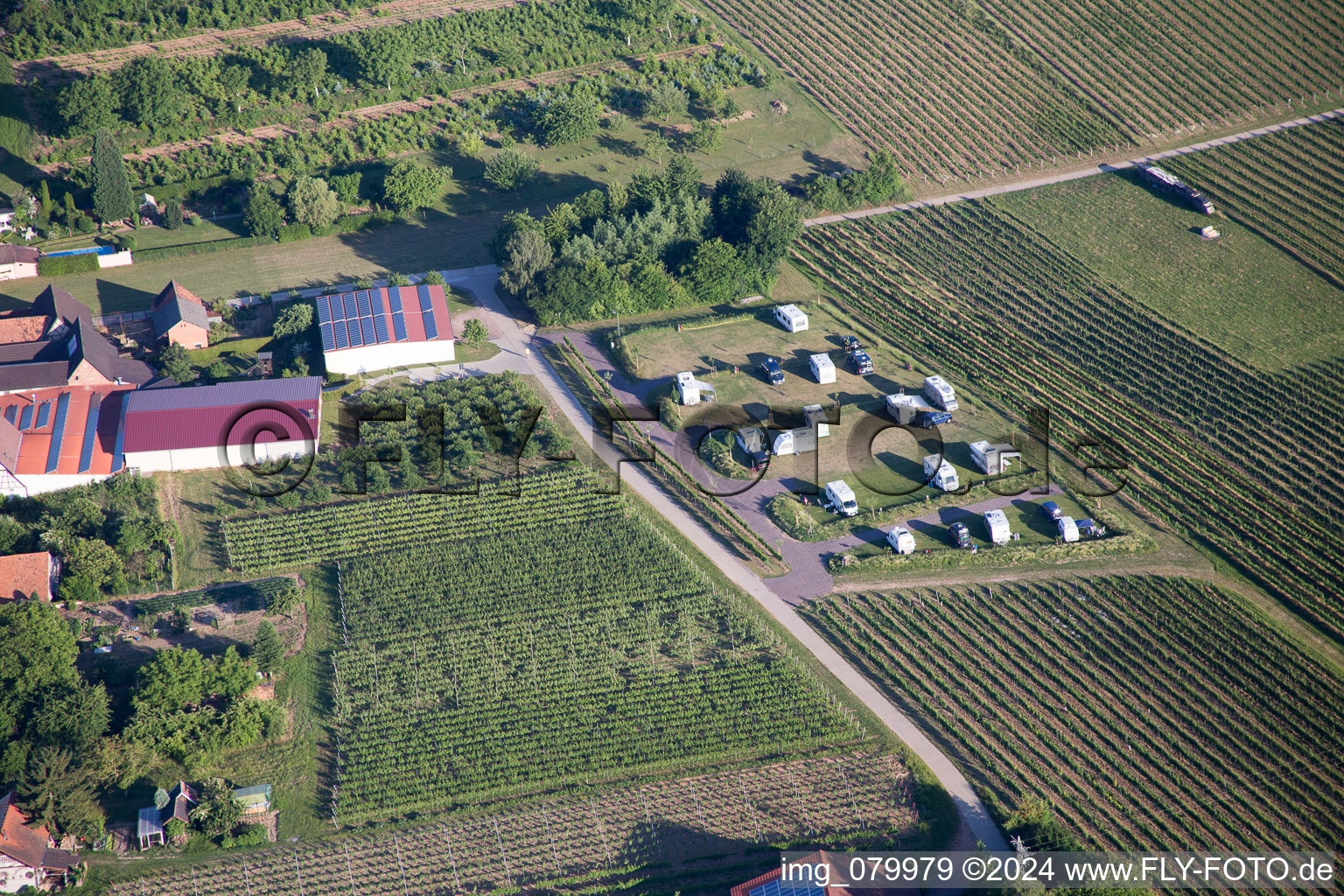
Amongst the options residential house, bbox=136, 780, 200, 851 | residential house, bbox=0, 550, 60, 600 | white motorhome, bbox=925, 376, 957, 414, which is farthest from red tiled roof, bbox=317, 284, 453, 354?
residential house, bbox=136, 780, 200, 851

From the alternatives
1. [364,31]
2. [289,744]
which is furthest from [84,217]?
[289,744]

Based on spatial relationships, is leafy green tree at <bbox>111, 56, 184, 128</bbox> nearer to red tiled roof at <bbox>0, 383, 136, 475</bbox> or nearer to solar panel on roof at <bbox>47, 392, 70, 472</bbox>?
red tiled roof at <bbox>0, 383, 136, 475</bbox>

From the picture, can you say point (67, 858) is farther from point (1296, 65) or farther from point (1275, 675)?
point (1296, 65)

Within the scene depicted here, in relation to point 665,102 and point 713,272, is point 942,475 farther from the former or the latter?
point 665,102

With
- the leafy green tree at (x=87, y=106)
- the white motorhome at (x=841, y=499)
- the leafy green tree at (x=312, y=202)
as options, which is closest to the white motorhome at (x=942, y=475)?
the white motorhome at (x=841, y=499)

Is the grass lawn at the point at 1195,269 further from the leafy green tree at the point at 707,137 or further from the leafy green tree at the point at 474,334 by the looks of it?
the leafy green tree at the point at 474,334
